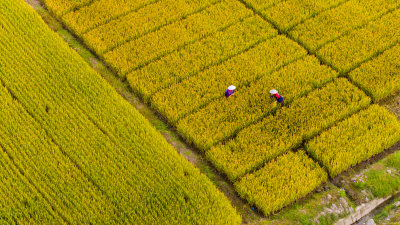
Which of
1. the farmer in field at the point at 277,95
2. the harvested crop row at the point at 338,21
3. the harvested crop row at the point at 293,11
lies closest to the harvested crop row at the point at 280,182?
the farmer in field at the point at 277,95

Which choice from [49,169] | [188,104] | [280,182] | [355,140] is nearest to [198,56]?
[188,104]

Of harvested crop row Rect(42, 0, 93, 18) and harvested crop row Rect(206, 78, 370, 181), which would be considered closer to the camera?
harvested crop row Rect(206, 78, 370, 181)

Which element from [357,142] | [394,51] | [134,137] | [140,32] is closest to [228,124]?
[134,137]

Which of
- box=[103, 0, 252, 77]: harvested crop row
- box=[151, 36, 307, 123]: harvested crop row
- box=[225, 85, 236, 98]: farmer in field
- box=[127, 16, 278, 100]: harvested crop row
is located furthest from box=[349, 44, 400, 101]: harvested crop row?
box=[103, 0, 252, 77]: harvested crop row

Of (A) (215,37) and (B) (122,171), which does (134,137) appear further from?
(A) (215,37)

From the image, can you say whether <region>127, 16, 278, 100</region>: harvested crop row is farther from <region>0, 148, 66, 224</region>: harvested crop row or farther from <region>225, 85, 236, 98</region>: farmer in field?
<region>0, 148, 66, 224</region>: harvested crop row
